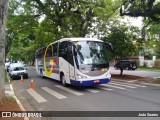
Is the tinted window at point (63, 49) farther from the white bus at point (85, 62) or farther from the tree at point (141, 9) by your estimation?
the tree at point (141, 9)

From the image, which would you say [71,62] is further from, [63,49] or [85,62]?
[63,49]

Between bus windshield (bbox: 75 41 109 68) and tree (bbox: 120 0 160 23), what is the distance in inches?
255

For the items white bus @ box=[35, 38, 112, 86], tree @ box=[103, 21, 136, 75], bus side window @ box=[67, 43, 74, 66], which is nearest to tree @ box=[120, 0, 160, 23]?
tree @ box=[103, 21, 136, 75]

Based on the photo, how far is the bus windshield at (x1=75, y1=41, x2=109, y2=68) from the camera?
47.3 ft

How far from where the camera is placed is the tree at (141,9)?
63.5ft

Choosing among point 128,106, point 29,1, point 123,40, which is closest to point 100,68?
point 128,106

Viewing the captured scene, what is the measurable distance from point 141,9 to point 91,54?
341 inches

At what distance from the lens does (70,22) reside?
101 ft

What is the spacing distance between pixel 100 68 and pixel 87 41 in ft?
6.47

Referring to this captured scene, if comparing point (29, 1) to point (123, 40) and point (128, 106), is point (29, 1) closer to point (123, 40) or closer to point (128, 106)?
point (123, 40)

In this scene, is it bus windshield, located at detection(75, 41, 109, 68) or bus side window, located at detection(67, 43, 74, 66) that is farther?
bus side window, located at detection(67, 43, 74, 66)

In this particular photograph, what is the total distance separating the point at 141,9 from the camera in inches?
813

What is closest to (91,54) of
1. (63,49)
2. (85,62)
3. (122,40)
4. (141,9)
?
(85,62)

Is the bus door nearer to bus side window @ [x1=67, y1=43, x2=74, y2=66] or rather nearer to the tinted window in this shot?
bus side window @ [x1=67, y1=43, x2=74, y2=66]
